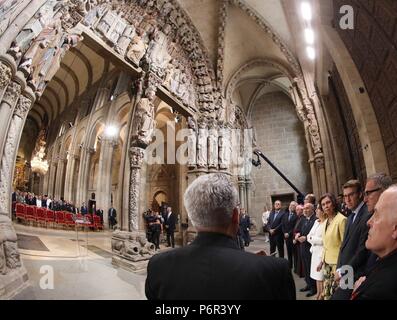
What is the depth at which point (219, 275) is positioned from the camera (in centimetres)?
80

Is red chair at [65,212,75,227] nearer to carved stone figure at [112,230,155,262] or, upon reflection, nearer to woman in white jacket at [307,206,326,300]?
carved stone figure at [112,230,155,262]

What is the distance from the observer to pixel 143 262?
509 cm

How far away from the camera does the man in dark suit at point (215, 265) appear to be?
2.56ft

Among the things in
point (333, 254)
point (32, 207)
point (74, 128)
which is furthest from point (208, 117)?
point (333, 254)

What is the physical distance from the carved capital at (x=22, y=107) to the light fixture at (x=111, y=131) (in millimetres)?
4415

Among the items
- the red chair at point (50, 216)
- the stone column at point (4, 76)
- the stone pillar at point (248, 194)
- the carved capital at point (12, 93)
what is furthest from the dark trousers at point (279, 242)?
the stone pillar at point (248, 194)

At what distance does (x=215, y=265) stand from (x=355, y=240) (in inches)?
64.9

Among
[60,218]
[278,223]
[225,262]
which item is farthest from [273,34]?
[225,262]

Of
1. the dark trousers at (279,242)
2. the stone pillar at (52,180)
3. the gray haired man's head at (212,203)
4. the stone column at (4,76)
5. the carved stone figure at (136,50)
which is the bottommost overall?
the dark trousers at (279,242)

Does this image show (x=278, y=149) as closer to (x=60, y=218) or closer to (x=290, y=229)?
(x=290, y=229)

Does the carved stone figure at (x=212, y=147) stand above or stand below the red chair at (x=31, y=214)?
above

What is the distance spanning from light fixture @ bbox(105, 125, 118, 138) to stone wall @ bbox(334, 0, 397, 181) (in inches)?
266

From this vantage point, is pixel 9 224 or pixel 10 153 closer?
pixel 9 224

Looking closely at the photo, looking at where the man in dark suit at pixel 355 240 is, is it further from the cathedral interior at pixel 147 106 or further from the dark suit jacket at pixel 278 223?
the dark suit jacket at pixel 278 223
